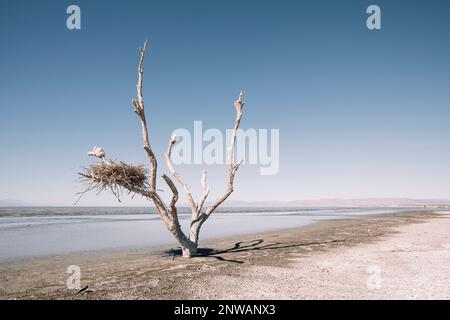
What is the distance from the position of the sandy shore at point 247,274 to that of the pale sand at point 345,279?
2 centimetres

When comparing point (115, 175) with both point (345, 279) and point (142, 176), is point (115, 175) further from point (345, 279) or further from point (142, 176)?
point (345, 279)

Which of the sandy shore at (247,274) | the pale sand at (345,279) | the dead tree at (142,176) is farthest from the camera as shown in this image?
the dead tree at (142,176)

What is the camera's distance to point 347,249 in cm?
1381

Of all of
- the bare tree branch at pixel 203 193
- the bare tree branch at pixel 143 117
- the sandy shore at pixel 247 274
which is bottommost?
the sandy shore at pixel 247 274

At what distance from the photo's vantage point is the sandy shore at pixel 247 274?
740 centimetres

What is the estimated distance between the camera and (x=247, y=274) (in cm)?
921

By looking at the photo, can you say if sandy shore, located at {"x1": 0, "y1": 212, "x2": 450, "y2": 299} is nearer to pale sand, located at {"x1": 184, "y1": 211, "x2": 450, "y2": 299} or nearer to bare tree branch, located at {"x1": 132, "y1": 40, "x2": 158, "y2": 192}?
pale sand, located at {"x1": 184, "y1": 211, "x2": 450, "y2": 299}

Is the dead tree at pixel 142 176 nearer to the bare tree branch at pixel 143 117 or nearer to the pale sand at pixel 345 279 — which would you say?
the bare tree branch at pixel 143 117

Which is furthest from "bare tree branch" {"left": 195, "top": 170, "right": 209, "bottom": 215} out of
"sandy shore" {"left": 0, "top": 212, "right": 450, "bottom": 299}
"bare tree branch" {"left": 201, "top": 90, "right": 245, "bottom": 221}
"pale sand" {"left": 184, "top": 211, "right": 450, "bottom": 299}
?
"pale sand" {"left": 184, "top": 211, "right": 450, "bottom": 299}

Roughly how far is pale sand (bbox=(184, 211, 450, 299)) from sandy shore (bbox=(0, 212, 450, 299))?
0.07 ft

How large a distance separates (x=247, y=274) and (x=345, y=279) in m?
2.63

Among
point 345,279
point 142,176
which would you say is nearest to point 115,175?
point 142,176

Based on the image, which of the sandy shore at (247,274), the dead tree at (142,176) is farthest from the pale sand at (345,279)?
the dead tree at (142,176)
